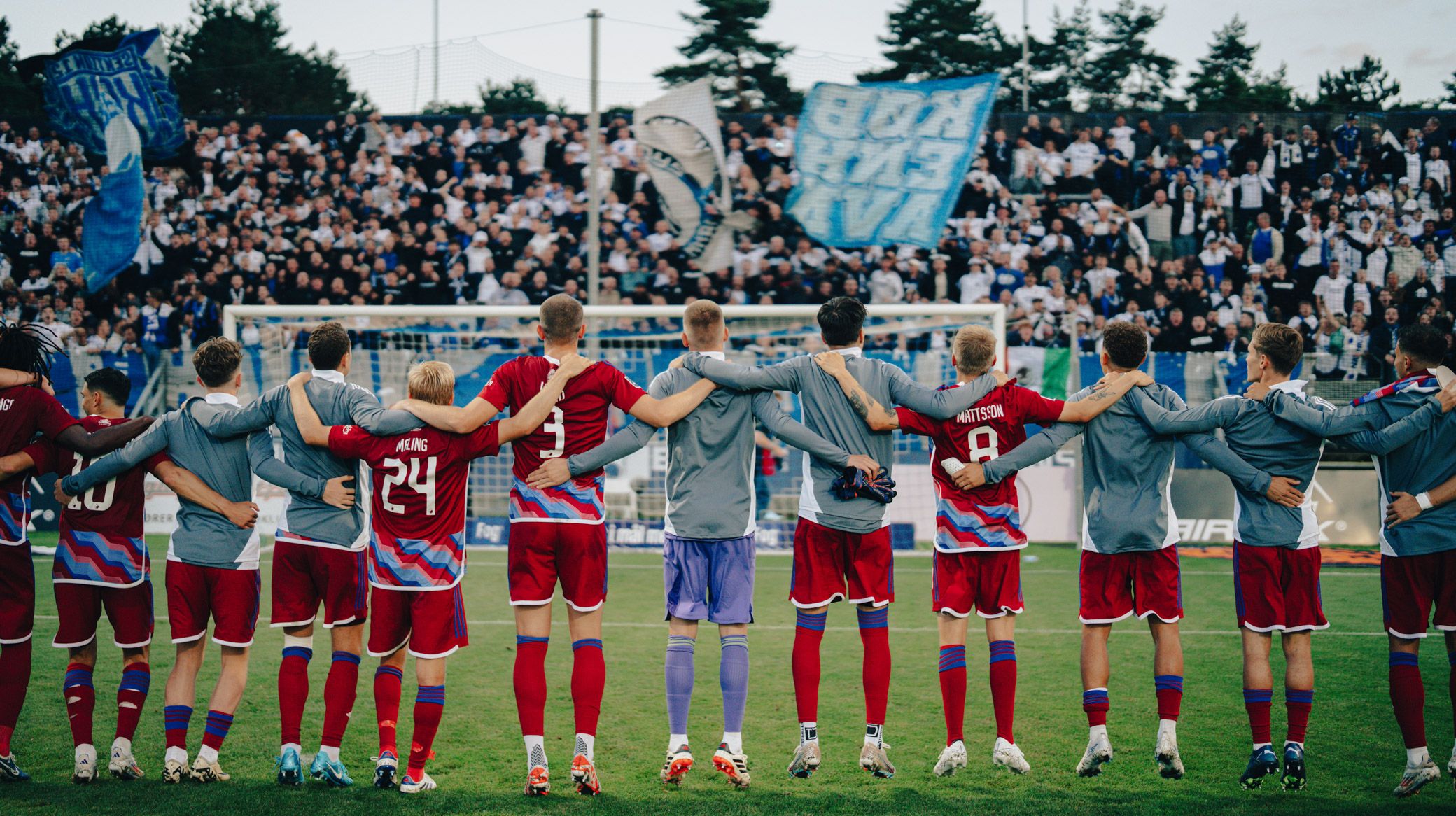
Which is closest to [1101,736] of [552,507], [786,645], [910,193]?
[552,507]

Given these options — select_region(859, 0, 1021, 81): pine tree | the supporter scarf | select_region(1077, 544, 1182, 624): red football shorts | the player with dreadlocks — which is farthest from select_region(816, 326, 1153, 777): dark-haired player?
select_region(859, 0, 1021, 81): pine tree

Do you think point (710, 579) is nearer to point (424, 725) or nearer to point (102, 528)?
point (424, 725)

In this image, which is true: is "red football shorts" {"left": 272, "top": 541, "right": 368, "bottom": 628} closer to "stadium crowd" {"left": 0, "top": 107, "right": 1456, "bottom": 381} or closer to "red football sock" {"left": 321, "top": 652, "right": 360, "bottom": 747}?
"red football sock" {"left": 321, "top": 652, "right": 360, "bottom": 747}

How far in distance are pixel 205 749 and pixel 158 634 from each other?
168 inches

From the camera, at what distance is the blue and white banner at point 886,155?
17.1 meters

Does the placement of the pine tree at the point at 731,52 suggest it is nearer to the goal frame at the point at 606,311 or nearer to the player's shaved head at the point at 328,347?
the goal frame at the point at 606,311

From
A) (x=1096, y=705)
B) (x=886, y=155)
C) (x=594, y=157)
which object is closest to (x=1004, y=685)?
(x=1096, y=705)

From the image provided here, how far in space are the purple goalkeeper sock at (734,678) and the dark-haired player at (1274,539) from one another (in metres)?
2.32

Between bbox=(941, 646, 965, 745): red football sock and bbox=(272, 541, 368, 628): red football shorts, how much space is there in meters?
2.90

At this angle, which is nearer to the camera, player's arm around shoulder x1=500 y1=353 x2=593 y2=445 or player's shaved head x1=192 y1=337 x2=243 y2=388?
player's arm around shoulder x1=500 y1=353 x2=593 y2=445

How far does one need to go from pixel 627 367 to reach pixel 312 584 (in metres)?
8.86

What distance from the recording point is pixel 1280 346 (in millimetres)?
5465

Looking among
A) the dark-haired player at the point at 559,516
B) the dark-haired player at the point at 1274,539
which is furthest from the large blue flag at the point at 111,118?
the dark-haired player at the point at 1274,539

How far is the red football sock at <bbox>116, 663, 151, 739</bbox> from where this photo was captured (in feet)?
17.3
